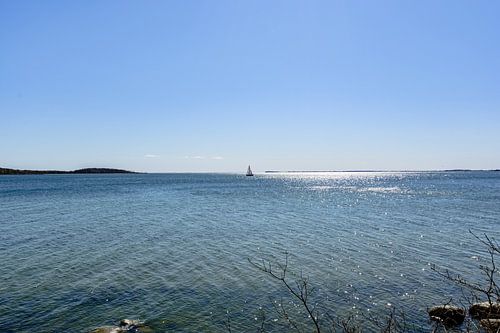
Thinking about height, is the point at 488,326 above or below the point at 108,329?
above

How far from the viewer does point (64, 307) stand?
14672 mm

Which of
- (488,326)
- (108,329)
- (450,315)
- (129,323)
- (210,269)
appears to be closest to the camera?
(488,326)

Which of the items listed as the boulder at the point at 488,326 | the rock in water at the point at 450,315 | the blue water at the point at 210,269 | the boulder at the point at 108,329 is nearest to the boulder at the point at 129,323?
the boulder at the point at 108,329

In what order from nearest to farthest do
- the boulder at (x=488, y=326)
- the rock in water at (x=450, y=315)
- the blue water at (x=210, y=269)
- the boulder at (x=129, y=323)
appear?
the boulder at (x=488, y=326)
the boulder at (x=129, y=323)
the rock in water at (x=450, y=315)
the blue water at (x=210, y=269)

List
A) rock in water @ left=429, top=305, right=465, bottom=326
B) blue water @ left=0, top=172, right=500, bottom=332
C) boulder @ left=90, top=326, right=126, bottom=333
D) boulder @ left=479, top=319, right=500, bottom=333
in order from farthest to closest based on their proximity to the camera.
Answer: blue water @ left=0, top=172, right=500, bottom=332 < rock in water @ left=429, top=305, right=465, bottom=326 < boulder @ left=90, top=326, right=126, bottom=333 < boulder @ left=479, top=319, right=500, bottom=333

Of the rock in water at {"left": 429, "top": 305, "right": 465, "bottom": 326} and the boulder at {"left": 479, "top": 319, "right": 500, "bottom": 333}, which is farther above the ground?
the boulder at {"left": 479, "top": 319, "right": 500, "bottom": 333}

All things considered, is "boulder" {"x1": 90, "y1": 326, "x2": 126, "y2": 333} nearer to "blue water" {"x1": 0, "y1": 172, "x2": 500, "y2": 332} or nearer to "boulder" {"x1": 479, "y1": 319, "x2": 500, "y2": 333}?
"blue water" {"x1": 0, "y1": 172, "x2": 500, "y2": 332}

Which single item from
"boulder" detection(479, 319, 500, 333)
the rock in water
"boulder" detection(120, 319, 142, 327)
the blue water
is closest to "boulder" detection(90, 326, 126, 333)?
"boulder" detection(120, 319, 142, 327)

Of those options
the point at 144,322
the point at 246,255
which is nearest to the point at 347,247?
the point at 246,255

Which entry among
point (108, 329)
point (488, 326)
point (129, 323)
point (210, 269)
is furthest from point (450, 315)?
point (108, 329)

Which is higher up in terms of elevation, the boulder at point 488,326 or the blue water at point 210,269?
the boulder at point 488,326

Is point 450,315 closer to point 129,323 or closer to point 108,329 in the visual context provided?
point 129,323

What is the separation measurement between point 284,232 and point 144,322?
19.1 meters

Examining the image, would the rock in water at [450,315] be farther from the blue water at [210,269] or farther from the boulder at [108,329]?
the boulder at [108,329]
